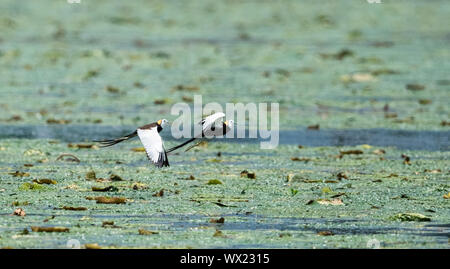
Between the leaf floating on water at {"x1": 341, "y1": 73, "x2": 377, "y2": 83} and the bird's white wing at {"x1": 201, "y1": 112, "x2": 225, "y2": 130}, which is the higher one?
the leaf floating on water at {"x1": 341, "y1": 73, "x2": 377, "y2": 83}

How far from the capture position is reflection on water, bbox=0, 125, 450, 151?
9478mm

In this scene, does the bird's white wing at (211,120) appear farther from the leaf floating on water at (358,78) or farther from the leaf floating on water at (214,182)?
the leaf floating on water at (358,78)

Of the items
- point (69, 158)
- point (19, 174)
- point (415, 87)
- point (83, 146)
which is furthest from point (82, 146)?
point (415, 87)

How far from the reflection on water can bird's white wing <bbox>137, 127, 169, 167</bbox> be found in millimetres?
2489

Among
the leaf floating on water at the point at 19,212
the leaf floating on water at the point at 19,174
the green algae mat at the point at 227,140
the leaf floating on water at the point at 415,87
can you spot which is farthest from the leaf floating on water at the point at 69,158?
the leaf floating on water at the point at 415,87

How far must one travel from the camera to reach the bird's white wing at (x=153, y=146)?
6.92 metres

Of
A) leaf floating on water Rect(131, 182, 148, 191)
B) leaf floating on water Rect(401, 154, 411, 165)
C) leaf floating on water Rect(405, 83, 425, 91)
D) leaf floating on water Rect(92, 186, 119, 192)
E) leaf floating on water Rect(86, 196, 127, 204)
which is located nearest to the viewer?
leaf floating on water Rect(86, 196, 127, 204)

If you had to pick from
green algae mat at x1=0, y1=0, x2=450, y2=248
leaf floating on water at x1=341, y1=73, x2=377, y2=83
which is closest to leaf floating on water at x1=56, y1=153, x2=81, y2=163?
green algae mat at x1=0, y1=0, x2=450, y2=248

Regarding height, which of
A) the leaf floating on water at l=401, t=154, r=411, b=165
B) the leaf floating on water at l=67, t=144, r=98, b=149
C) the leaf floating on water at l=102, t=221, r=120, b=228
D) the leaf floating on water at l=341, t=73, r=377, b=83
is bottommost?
the leaf floating on water at l=102, t=221, r=120, b=228

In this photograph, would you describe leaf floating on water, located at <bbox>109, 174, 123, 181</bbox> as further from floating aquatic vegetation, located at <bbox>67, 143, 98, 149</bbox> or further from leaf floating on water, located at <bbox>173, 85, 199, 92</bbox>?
leaf floating on water, located at <bbox>173, 85, 199, 92</bbox>

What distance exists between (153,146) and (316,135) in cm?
328

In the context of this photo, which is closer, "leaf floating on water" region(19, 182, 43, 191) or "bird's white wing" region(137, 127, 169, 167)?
"bird's white wing" region(137, 127, 169, 167)

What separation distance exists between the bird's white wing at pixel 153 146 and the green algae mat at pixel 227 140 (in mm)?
268
